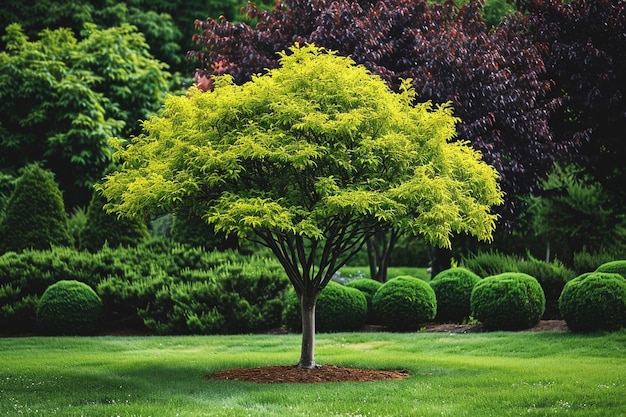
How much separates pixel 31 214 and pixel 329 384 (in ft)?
39.0

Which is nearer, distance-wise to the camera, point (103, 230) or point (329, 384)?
point (329, 384)

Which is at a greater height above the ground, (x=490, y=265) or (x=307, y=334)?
(x=490, y=265)

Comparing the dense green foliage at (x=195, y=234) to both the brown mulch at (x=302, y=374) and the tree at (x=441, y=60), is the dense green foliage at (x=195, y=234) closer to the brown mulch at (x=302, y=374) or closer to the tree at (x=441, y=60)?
the tree at (x=441, y=60)

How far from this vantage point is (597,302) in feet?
50.9

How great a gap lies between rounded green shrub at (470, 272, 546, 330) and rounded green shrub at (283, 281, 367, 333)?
8.51 ft

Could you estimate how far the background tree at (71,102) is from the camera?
27.2 meters

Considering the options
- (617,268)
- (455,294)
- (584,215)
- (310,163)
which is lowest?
(455,294)

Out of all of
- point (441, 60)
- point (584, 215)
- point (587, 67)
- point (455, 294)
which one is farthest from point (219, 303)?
point (584, 215)

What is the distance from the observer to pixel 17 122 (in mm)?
27953

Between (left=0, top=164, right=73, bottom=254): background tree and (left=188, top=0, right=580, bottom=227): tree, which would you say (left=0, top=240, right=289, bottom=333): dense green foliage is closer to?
(left=0, top=164, right=73, bottom=254): background tree

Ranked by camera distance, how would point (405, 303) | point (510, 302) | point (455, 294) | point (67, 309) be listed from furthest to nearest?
point (455, 294) → point (67, 309) → point (405, 303) → point (510, 302)

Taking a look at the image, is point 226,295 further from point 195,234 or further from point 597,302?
point 597,302

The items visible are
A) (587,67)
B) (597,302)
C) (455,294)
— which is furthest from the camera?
(587,67)

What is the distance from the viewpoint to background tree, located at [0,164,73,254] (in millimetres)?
20562
